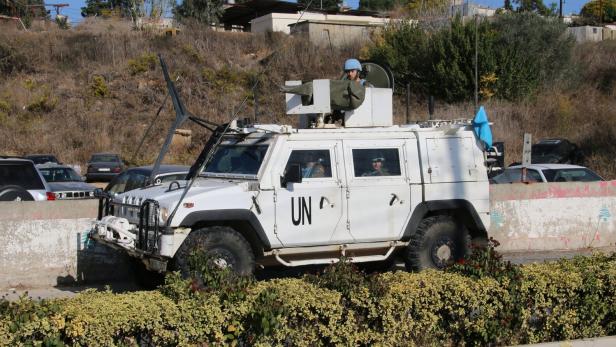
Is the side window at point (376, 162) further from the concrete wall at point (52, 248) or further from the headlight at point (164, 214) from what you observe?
the concrete wall at point (52, 248)

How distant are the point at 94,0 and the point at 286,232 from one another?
78.0m

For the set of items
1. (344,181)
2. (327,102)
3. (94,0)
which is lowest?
(344,181)

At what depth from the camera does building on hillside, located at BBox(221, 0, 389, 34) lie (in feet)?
177

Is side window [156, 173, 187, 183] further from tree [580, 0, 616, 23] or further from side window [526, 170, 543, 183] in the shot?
tree [580, 0, 616, 23]

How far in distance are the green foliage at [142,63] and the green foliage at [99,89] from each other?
6.83 ft

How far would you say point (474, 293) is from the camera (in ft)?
24.6

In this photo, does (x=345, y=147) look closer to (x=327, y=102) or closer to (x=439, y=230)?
(x=327, y=102)

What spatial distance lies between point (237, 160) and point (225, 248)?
1.49 meters

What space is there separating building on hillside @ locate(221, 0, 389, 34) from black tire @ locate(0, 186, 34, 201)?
39.2 m

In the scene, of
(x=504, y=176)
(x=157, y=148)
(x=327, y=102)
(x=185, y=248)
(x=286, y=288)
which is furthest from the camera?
(x=157, y=148)

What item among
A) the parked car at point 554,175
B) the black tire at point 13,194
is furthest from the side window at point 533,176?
the black tire at point 13,194

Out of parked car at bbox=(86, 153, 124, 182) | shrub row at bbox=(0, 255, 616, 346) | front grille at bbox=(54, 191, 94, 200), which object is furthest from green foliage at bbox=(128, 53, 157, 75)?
shrub row at bbox=(0, 255, 616, 346)

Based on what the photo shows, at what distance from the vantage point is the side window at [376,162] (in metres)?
10.7

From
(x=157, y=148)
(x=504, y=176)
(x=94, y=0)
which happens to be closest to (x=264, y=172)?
(x=504, y=176)
